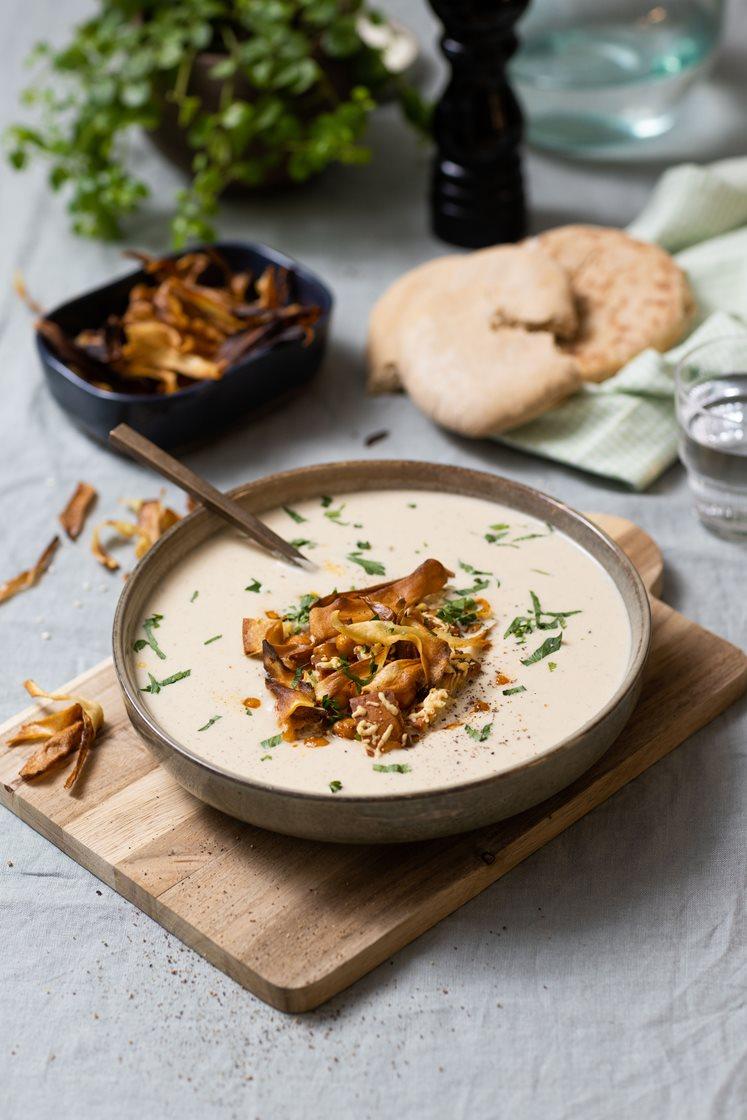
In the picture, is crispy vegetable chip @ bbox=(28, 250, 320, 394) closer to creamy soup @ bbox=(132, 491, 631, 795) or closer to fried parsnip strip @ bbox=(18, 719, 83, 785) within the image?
creamy soup @ bbox=(132, 491, 631, 795)

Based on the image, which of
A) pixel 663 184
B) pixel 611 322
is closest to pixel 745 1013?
pixel 611 322

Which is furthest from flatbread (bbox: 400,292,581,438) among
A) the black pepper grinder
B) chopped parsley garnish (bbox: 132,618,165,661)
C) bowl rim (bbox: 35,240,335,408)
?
chopped parsley garnish (bbox: 132,618,165,661)

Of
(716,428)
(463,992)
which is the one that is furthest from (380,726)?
(716,428)

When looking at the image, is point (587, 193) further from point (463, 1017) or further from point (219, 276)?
point (463, 1017)

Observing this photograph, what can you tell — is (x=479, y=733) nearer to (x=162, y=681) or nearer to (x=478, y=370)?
(x=162, y=681)

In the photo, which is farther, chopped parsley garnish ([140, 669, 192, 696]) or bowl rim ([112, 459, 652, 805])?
chopped parsley garnish ([140, 669, 192, 696])

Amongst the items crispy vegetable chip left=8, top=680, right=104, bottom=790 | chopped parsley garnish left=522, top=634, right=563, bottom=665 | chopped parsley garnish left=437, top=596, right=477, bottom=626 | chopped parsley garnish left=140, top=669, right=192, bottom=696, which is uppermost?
chopped parsley garnish left=140, top=669, right=192, bottom=696
